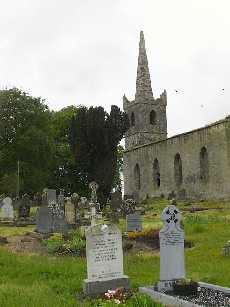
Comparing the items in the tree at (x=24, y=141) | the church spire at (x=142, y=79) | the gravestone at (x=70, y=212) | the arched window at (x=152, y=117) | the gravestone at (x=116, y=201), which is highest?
the church spire at (x=142, y=79)

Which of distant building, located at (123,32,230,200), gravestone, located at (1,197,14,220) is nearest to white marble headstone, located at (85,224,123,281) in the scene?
gravestone, located at (1,197,14,220)

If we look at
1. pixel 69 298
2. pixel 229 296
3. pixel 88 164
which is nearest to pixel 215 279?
pixel 229 296

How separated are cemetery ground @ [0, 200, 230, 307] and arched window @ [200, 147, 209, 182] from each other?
2241 centimetres

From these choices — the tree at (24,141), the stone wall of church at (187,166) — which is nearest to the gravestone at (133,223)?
the stone wall of church at (187,166)

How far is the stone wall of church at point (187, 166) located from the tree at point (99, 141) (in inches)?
241

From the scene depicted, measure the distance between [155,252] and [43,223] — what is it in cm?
657

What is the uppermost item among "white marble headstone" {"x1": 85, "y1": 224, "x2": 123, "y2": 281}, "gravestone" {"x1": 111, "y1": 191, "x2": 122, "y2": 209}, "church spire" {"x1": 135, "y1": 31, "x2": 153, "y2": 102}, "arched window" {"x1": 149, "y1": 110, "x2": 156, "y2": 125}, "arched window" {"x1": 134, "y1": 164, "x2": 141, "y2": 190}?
"church spire" {"x1": 135, "y1": 31, "x2": 153, "y2": 102}

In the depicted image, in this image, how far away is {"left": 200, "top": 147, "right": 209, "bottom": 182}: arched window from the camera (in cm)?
4059

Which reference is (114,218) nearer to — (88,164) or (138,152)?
(88,164)

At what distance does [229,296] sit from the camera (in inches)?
354

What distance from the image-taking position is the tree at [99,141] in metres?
37.1

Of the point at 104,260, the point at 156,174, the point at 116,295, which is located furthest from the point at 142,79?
the point at 116,295

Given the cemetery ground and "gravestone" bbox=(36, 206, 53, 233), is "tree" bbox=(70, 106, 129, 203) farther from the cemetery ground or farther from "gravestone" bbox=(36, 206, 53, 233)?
the cemetery ground

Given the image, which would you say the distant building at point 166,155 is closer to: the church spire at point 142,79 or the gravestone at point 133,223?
the church spire at point 142,79
